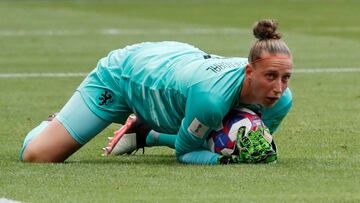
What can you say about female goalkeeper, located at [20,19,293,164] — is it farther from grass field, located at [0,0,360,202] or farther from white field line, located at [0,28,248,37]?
white field line, located at [0,28,248,37]

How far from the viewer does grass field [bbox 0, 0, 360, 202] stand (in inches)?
343

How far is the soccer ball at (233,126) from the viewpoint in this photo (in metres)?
9.96

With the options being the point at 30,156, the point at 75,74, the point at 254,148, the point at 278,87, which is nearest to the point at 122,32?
the point at 75,74

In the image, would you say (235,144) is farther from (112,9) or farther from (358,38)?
(112,9)

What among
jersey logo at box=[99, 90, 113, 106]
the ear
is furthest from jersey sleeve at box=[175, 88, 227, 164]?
jersey logo at box=[99, 90, 113, 106]

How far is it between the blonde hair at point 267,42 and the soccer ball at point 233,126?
596 millimetres

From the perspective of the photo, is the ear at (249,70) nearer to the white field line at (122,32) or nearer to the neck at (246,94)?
the neck at (246,94)

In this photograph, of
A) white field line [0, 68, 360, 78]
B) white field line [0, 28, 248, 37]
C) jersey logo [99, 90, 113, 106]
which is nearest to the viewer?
jersey logo [99, 90, 113, 106]

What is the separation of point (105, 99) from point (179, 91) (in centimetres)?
91

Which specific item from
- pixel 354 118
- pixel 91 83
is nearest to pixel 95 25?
pixel 354 118

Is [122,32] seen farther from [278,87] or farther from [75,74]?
[278,87]

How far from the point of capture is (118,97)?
34.6 ft

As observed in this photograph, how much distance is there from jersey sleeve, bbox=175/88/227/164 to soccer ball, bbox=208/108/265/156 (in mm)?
74

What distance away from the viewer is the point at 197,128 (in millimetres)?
9727
